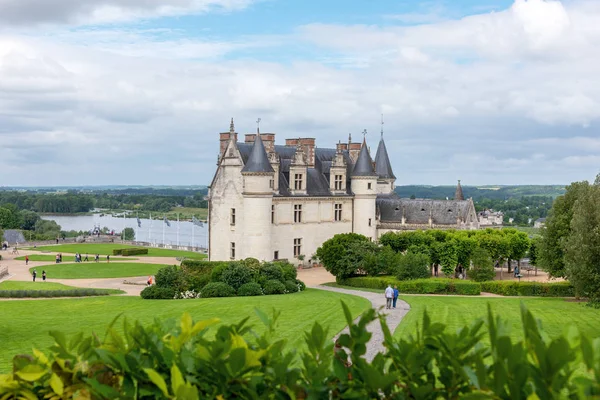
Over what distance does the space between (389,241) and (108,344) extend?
4485 cm

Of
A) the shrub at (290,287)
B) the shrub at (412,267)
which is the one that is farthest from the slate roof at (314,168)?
the shrub at (412,267)

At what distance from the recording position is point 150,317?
26406 millimetres

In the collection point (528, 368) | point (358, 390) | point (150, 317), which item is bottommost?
point (150, 317)

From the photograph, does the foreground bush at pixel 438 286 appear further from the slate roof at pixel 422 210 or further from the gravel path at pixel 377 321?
the slate roof at pixel 422 210

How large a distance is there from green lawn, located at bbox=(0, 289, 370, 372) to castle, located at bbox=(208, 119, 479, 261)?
14.2 meters

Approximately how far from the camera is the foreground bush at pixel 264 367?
434 cm

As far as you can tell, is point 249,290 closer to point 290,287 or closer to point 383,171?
point 290,287

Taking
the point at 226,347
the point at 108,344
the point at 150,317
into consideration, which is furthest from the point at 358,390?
the point at 150,317

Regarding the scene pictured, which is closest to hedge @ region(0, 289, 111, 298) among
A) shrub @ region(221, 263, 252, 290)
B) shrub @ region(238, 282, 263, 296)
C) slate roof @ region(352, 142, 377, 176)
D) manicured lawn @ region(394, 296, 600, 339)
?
shrub @ region(221, 263, 252, 290)

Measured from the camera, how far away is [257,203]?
4928cm

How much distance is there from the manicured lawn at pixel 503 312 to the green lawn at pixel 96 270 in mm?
24728

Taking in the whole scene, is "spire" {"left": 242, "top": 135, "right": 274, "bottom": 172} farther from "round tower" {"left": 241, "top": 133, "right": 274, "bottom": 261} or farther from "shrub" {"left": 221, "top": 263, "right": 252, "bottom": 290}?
"shrub" {"left": 221, "top": 263, "right": 252, "bottom": 290}

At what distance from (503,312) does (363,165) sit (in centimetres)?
3042

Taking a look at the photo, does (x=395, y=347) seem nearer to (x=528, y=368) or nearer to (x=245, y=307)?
(x=528, y=368)
